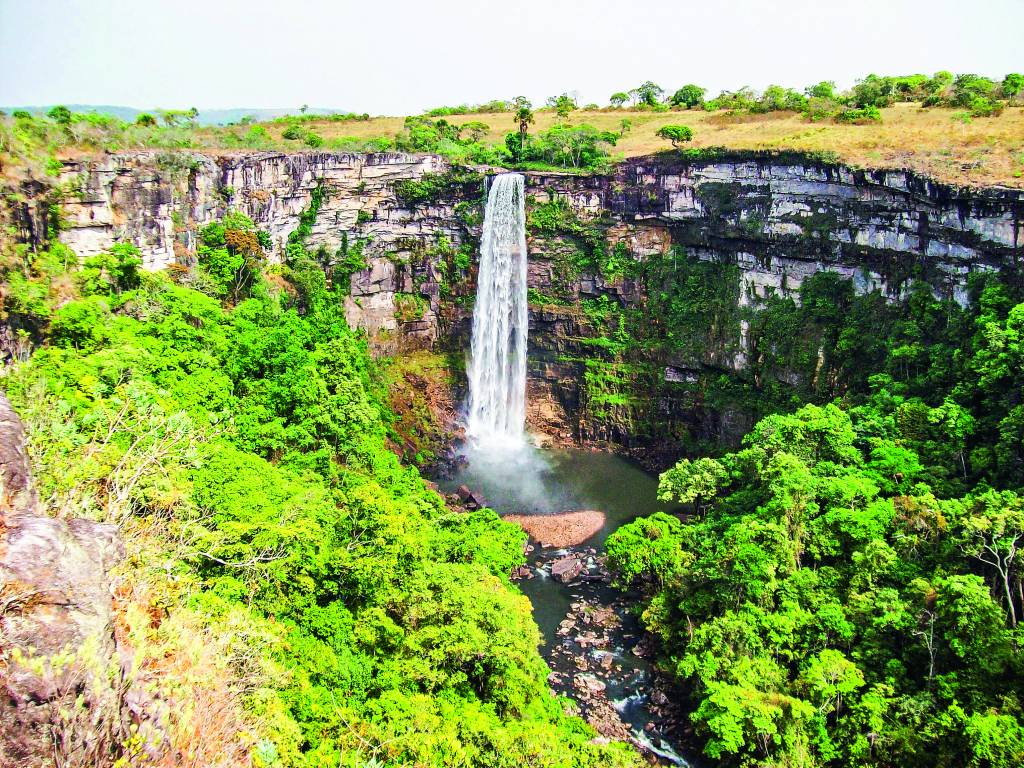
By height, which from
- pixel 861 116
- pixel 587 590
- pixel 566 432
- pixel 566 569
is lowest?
pixel 587 590

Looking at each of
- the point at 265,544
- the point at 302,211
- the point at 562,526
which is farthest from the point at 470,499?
the point at 302,211

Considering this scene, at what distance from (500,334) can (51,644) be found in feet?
111

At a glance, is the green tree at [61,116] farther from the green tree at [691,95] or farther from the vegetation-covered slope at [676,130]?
the green tree at [691,95]

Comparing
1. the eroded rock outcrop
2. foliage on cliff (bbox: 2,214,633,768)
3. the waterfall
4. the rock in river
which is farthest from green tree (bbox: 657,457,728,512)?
the eroded rock outcrop

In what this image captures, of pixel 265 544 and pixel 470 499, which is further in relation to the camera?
pixel 470 499

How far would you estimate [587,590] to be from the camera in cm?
2719

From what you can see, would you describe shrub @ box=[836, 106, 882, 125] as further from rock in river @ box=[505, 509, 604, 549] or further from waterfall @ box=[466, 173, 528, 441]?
rock in river @ box=[505, 509, 604, 549]

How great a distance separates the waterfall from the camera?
4031cm

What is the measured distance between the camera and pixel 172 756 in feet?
30.0

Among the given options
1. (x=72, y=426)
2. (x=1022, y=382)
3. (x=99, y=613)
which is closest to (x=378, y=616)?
(x=72, y=426)

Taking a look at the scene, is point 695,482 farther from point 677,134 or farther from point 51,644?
point 51,644

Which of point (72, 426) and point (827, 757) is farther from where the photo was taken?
point (827, 757)

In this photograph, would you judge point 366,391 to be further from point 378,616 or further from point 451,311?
point 378,616

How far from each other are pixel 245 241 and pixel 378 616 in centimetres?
2174
